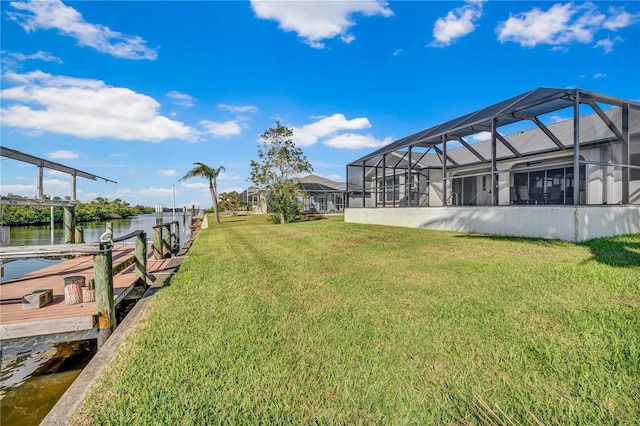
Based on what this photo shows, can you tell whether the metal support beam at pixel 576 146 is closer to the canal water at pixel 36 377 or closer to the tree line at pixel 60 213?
the canal water at pixel 36 377

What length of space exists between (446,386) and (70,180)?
10392 millimetres

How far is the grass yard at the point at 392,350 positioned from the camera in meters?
2.03

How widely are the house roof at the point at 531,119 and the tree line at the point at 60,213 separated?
12711 millimetres

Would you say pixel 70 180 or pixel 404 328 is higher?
pixel 70 180

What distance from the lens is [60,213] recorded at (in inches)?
496

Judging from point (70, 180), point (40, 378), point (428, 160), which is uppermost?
point (428, 160)

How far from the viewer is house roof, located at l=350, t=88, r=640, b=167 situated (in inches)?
319

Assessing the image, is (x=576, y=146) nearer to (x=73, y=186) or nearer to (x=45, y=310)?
(x=45, y=310)

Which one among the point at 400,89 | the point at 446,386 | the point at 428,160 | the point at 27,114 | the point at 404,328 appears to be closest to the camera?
the point at 446,386

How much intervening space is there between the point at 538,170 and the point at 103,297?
47.6 feet

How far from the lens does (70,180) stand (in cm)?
852

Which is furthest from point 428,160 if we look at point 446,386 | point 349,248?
point 446,386

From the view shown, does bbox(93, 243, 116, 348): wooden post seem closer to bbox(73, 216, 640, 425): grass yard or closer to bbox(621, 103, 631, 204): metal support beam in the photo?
bbox(73, 216, 640, 425): grass yard

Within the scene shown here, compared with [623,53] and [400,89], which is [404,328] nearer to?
[623,53]
